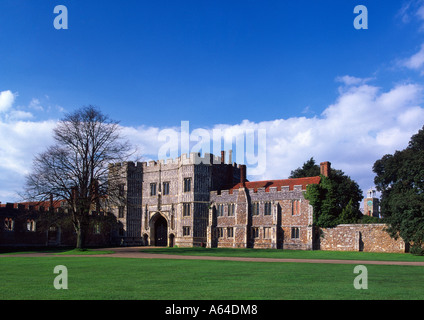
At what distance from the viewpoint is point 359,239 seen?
40.3 metres

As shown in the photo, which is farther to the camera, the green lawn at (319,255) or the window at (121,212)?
the window at (121,212)

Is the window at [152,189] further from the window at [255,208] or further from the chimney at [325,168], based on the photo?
the chimney at [325,168]

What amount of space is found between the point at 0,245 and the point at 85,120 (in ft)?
49.5

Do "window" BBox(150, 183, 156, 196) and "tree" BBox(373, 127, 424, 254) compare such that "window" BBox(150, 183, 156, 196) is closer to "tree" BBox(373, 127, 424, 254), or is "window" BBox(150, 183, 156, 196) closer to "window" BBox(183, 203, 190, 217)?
"window" BBox(183, 203, 190, 217)

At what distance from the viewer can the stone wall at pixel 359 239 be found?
38844 mm

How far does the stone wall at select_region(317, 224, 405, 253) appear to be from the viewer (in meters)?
38.8

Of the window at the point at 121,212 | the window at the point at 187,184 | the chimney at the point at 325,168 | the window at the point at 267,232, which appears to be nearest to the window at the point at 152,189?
the window at the point at 121,212

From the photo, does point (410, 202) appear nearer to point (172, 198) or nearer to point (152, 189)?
point (172, 198)

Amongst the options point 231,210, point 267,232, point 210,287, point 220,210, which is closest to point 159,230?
point 220,210
